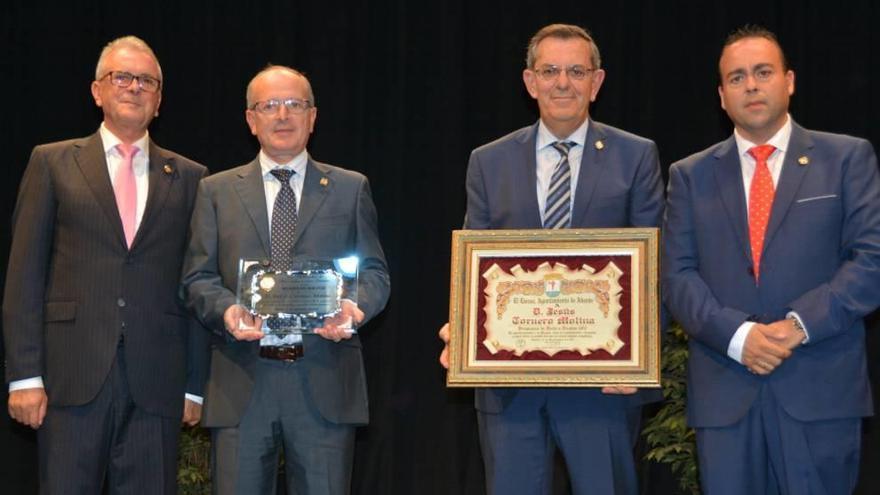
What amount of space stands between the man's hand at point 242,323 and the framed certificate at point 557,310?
731 millimetres

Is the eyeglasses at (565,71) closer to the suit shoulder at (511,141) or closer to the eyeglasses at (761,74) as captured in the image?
the suit shoulder at (511,141)

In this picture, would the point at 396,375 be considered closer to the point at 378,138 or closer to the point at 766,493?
the point at 378,138

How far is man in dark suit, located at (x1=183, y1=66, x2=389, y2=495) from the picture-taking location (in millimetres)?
4457

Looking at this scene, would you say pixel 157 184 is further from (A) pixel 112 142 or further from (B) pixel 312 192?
(B) pixel 312 192

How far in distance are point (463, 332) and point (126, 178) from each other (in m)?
1.64

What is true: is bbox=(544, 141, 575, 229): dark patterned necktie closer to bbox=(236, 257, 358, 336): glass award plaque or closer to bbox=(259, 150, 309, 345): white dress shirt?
bbox=(236, 257, 358, 336): glass award plaque

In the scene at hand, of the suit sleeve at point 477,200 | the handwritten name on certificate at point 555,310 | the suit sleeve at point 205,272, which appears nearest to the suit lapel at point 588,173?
the handwritten name on certificate at point 555,310

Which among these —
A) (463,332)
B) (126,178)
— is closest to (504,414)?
(463,332)

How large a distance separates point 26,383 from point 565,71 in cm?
245

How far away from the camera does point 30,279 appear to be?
15.3 feet

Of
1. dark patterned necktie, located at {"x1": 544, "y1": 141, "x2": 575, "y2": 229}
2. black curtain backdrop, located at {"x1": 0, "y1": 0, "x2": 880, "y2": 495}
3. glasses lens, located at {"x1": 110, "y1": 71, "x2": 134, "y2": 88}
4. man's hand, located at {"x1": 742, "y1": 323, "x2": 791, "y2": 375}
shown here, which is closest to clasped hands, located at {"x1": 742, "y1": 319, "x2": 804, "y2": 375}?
man's hand, located at {"x1": 742, "y1": 323, "x2": 791, "y2": 375}

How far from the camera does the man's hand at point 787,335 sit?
13.2 ft

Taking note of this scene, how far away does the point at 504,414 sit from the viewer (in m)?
4.36

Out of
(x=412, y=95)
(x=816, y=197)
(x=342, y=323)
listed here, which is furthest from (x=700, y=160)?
(x=412, y=95)
